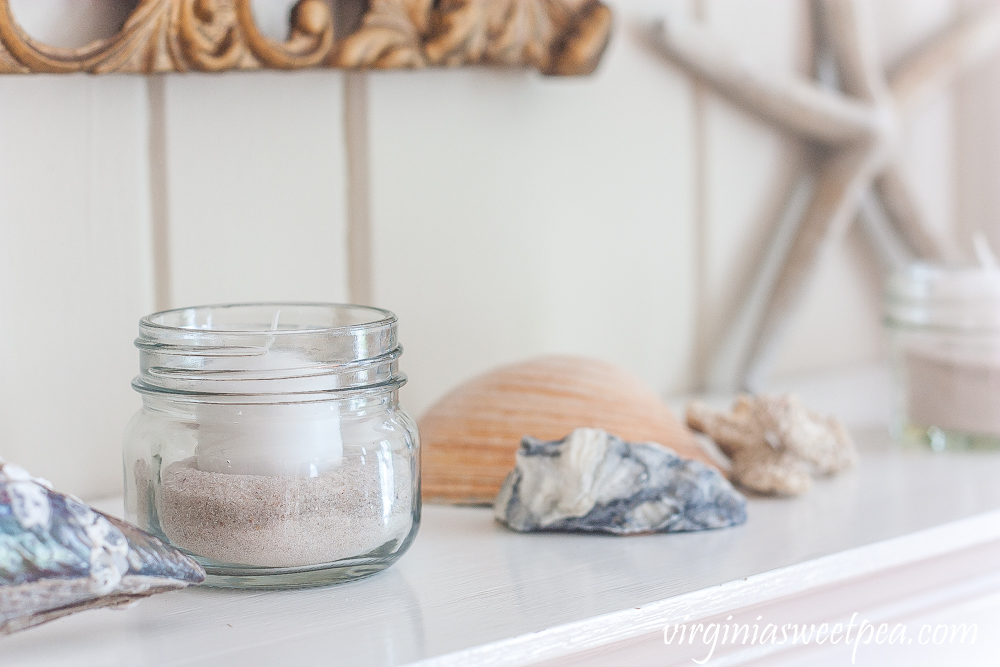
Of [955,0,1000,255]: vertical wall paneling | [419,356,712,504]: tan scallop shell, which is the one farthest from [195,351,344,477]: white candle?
[955,0,1000,255]: vertical wall paneling

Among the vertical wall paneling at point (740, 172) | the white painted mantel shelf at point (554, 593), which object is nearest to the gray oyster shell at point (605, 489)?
the white painted mantel shelf at point (554, 593)

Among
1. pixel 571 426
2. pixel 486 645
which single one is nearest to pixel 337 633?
pixel 486 645

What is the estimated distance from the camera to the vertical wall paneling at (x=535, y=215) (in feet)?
1.67

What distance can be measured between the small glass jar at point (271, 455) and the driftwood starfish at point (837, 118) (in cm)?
33

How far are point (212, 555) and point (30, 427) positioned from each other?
143 mm

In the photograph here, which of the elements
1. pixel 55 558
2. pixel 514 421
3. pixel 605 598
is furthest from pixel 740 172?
pixel 55 558

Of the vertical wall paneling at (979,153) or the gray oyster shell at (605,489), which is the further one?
the vertical wall paneling at (979,153)

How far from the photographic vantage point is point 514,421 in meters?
0.45

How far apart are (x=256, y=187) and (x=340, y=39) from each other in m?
0.08

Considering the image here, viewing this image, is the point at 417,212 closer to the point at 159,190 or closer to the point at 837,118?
the point at 159,190

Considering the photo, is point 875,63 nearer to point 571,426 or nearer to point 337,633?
point 571,426

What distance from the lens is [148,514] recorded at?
1.12 ft

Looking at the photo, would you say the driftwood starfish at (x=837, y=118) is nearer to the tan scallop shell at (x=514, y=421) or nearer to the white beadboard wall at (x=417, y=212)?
the white beadboard wall at (x=417, y=212)

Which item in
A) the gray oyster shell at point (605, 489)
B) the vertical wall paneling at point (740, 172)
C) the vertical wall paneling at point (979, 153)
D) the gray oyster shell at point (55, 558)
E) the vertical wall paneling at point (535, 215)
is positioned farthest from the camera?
the vertical wall paneling at point (979, 153)
